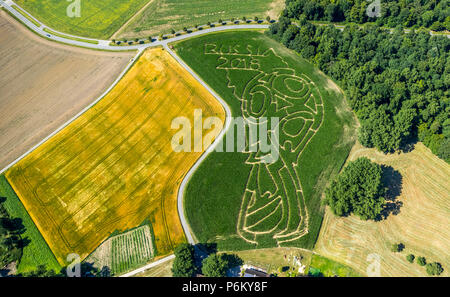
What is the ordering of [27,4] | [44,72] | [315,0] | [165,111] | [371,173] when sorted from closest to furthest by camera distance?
[371,173] < [165,111] < [44,72] < [315,0] < [27,4]

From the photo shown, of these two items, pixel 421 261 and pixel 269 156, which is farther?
pixel 269 156

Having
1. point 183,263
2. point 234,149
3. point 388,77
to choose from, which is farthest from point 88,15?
point 388,77

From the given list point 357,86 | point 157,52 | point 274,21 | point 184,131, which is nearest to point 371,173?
point 357,86

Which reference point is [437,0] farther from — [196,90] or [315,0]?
[196,90]

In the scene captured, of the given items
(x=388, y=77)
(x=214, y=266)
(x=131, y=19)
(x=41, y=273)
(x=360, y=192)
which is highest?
(x=131, y=19)

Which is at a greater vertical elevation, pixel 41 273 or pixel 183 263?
pixel 183 263

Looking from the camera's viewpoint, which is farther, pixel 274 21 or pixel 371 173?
pixel 274 21

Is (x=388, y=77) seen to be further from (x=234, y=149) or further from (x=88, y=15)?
(x=88, y=15)

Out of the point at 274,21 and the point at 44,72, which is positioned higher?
the point at 274,21
